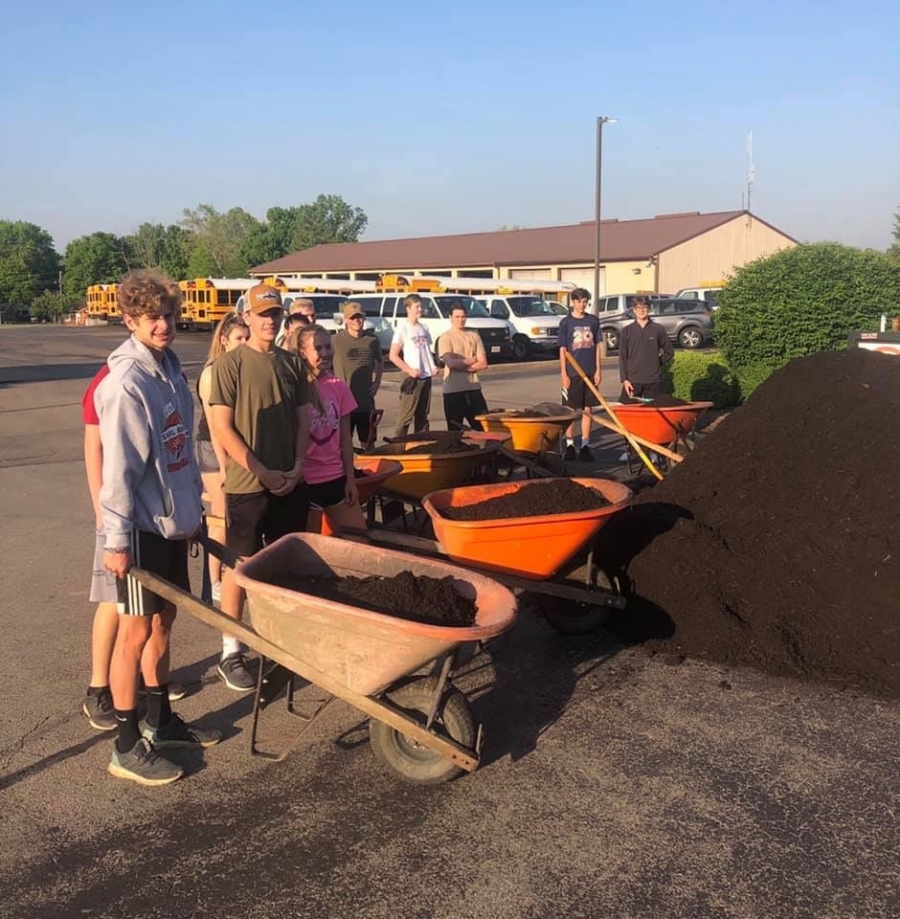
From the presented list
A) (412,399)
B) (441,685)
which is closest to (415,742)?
(441,685)

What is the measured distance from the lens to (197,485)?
387 centimetres

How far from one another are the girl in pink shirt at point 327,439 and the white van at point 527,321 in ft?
71.3

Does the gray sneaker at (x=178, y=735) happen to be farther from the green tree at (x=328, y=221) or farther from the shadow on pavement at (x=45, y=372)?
the green tree at (x=328, y=221)

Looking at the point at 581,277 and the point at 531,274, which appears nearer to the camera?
the point at 581,277

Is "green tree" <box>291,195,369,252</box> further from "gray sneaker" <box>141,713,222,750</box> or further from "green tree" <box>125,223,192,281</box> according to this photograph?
"gray sneaker" <box>141,713,222,750</box>

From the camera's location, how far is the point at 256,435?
173 inches

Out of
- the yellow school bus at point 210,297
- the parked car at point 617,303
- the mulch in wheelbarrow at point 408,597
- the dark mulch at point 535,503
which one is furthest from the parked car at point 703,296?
the mulch in wheelbarrow at point 408,597

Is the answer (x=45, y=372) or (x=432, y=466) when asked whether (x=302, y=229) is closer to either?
(x=45, y=372)

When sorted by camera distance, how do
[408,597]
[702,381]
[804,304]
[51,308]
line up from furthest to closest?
[51,308], [702,381], [804,304], [408,597]

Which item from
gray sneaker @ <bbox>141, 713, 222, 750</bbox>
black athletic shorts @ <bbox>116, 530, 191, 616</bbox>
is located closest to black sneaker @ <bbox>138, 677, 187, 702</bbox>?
gray sneaker @ <bbox>141, 713, 222, 750</bbox>

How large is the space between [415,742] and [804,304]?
1221 cm

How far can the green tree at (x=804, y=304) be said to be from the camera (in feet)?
46.0

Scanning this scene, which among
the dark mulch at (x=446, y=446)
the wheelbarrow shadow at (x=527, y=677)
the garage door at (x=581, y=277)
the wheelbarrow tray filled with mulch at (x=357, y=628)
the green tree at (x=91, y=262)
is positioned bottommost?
the wheelbarrow shadow at (x=527, y=677)

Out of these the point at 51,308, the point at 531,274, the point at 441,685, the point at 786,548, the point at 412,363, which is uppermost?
the point at 531,274
